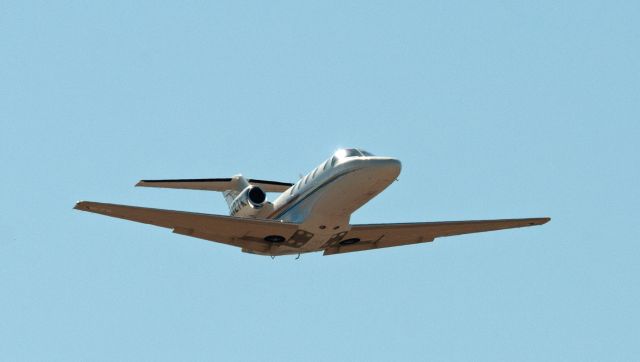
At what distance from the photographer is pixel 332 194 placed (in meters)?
33.8

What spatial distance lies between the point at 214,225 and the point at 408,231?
624 cm

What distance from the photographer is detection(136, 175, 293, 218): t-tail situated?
36.7 metres

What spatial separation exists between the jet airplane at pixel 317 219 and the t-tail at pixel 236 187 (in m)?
0.04

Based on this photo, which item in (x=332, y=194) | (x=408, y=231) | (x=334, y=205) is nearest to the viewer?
(x=332, y=194)

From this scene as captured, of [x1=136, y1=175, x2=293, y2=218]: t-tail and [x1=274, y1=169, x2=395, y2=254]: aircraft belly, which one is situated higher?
[x1=136, y1=175, x2=293, y2=218]: t-tail

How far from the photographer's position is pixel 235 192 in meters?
41.6

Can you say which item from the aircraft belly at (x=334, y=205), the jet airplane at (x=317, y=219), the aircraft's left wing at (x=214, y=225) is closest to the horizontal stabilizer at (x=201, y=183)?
the jet airplane at (x=317, y=219)

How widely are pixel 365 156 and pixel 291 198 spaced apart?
3002 mm

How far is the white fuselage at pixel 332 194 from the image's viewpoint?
108 ft

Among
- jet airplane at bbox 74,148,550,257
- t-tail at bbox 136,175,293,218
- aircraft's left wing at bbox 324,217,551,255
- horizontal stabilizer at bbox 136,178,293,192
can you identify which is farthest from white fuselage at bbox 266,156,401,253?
horizontal stabilizer at bbox 136,178,293,192

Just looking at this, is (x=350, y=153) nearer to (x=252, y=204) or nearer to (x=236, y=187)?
(x=252, y=204)

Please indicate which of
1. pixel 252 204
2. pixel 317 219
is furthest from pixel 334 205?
pixel 252 204

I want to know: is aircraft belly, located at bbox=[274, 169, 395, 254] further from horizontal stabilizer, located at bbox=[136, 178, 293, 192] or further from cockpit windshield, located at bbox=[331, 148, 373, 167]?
Result: horizontal stabilizer, located at bbox=[136, 178, 293, 192]

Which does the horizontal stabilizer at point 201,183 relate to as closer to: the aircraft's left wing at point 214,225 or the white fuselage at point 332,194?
the aircraft's left wing at point 214,225
